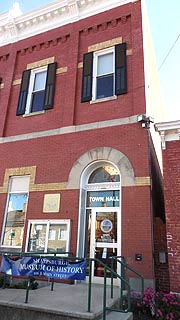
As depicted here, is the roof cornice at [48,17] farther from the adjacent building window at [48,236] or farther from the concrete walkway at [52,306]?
the concrete walkway at [52,306]

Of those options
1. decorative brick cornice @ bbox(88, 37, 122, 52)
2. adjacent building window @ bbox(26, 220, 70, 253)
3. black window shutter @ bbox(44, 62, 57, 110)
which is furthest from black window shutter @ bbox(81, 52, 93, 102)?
adjacent building window @ bbox(26, 220, 70, 253)

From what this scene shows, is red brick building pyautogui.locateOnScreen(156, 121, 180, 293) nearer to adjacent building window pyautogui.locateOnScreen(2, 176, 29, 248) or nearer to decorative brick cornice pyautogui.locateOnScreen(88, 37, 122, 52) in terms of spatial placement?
decorative brick cornice pyautogui.locateOnScreen(88, 37, 122, 52)

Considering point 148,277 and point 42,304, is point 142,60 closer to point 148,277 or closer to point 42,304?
point 148,277

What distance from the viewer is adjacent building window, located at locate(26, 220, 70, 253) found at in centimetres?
883

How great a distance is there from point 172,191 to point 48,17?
395 inches

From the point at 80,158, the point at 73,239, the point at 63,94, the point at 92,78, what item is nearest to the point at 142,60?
the point at 92,78

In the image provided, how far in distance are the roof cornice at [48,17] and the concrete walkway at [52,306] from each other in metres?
11.0

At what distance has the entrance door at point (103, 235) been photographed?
330 inches

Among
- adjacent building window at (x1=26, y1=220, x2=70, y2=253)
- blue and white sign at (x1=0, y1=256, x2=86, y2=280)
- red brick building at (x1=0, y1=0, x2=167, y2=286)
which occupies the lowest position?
blue and white sign at (x1=0, y1=256, x2=86, y2=280)

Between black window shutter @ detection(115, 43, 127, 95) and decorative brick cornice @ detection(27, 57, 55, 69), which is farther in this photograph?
decorative brick cornice @ detection(27, 57, 55, 69)

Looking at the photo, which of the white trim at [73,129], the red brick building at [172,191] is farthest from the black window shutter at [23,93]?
the red brick building at [172,191]

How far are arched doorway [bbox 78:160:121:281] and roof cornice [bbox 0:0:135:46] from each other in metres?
7.07

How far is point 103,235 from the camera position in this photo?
870cm

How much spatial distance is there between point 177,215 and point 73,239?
11.2 ft
